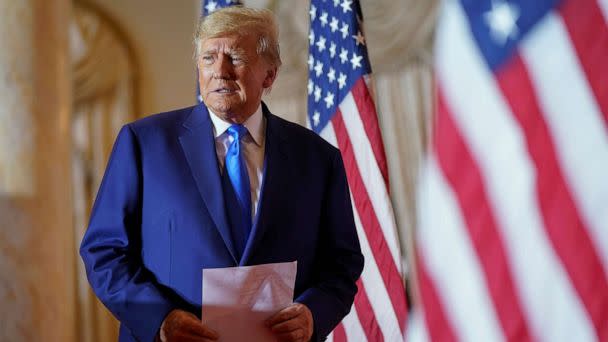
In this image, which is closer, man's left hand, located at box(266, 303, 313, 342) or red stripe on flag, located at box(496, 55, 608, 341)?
red stripe on flag, located at box(496, 55, 608, 341)

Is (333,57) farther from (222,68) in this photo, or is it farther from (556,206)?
(556,206)

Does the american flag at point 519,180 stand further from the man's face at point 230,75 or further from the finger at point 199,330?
the man's face at point 230,75

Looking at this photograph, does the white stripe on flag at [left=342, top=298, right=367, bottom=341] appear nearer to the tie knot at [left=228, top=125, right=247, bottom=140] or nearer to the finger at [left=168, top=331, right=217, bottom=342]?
the tie knot at [left=228, top=125, right=247, bottom=140]

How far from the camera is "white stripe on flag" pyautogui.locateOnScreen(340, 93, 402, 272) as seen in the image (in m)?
3.79

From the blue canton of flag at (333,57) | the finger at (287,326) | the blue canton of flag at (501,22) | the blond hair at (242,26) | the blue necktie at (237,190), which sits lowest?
the finger at (287,326)

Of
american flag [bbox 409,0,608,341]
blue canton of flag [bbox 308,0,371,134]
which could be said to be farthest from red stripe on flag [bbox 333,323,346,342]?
american flag [bbox 409,0,608,341]

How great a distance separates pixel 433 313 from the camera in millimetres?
1240

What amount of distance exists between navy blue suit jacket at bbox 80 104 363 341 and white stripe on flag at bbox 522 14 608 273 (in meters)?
1.13

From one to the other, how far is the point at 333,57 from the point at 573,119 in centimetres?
308

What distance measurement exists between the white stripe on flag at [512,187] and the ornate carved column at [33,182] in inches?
133

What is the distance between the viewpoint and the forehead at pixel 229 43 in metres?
2.26

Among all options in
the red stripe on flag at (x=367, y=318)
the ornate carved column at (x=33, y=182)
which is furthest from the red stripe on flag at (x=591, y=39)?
the ornate carved column at (x=33, y=182)

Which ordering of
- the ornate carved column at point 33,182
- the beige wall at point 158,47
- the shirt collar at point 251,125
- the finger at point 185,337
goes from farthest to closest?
the beige wall at point 158,47
the ornate carved column at point 33,182
the shirt collar at point 251,125
the finger at point 185,337

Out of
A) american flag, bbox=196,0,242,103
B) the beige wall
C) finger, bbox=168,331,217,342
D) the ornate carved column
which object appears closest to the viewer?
finger, bbox=168,331,217,342
